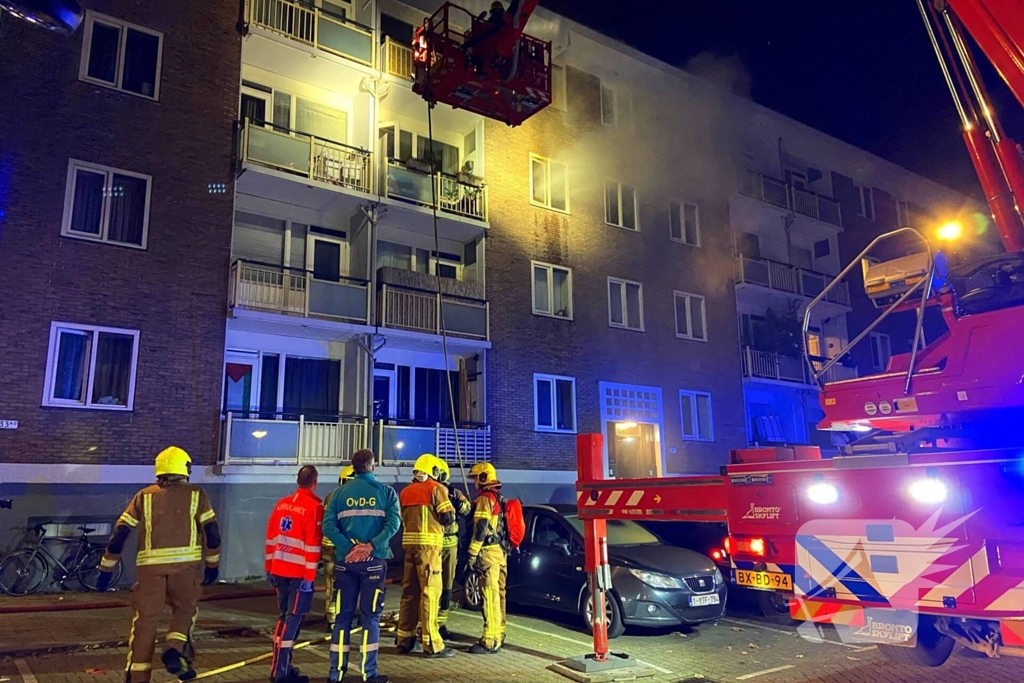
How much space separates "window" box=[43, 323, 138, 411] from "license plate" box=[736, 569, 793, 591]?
1065 centimetres

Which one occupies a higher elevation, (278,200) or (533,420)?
(278,200)

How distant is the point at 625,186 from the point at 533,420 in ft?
24.7

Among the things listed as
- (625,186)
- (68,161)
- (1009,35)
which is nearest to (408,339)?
(68,161)

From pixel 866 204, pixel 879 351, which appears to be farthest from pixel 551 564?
pixel 866 204

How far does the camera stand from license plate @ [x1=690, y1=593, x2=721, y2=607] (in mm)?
7934

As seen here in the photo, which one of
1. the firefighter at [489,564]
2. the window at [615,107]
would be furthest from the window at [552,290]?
the firefighter at [489,564]

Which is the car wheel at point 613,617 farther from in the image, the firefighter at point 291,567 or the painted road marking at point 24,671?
the painted road marking at point 24,671

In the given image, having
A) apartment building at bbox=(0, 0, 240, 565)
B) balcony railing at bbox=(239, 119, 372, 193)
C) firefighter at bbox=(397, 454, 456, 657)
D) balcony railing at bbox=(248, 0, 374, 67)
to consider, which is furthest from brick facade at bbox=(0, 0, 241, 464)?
firefighter at bbox=(397, 454, 456, 657)

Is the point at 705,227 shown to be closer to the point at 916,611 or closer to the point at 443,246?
the point at 443,246

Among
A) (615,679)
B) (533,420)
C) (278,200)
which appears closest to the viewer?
(615,679)

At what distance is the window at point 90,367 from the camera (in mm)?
11664

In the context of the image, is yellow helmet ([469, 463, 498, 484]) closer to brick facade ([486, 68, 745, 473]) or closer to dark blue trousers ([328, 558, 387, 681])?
dark blue trousers ([328, 558, 387, 681])

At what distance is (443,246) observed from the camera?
17.4 m

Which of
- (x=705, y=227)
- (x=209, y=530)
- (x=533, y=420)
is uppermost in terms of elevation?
(x=705, y=227)
